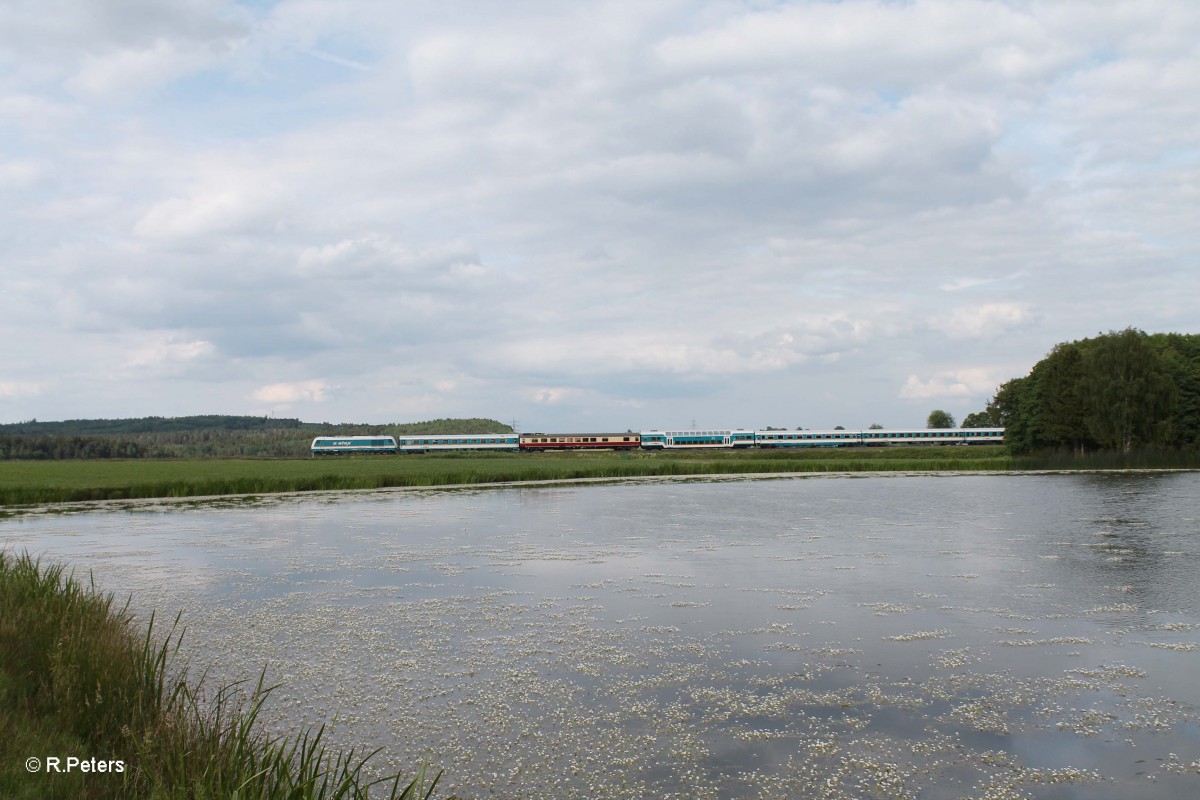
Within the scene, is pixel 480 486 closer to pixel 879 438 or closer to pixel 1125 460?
pixel 1125 460

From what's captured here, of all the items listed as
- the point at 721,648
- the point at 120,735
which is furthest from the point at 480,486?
the point at 120,735

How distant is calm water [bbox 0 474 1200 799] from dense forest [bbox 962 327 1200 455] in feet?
167

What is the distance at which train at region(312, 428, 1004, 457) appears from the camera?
116 meters

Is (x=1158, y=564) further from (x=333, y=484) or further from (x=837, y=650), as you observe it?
(x=333, y=484)

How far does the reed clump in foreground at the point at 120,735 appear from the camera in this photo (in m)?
5.72

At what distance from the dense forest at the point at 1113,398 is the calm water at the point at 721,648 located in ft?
167

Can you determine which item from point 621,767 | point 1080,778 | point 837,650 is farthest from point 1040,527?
point 621,767

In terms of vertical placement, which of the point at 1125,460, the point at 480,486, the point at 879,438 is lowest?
the point at 480,486

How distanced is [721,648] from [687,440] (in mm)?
105393

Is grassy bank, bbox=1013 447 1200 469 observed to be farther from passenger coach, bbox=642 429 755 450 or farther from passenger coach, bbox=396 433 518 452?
passenger coach, bbox=396 433 518 452

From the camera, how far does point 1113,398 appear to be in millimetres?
72000

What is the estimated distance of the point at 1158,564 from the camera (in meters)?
19.5

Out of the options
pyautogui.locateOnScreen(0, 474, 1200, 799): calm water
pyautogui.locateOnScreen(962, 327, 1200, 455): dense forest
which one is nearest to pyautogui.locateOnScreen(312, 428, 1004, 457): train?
pyautogui.locateOnScreen(962, 327, 1200, 455): dense forest

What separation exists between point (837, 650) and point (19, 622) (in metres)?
10.6
